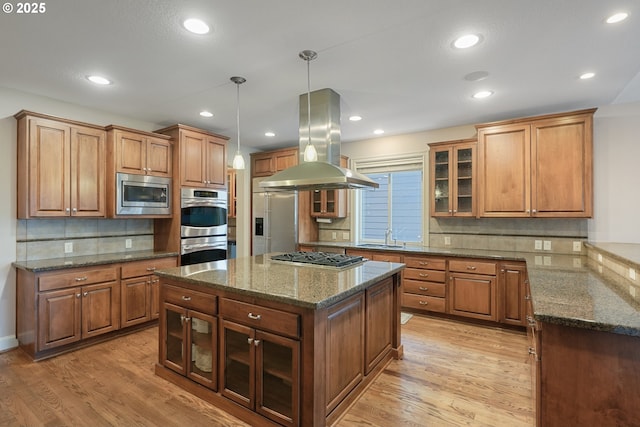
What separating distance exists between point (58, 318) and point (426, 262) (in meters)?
4.01

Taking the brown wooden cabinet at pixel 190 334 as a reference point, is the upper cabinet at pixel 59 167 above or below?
above

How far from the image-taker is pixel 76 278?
316 cm

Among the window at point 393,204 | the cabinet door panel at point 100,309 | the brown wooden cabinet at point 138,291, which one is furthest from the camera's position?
the window at point 393,204

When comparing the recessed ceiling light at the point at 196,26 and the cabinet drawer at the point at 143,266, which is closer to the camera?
the recessed ceiling light at the point at 196,26

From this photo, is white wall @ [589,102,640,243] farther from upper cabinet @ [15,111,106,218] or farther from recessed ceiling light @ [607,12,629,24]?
upper cabinet @ [15,111,106,218]

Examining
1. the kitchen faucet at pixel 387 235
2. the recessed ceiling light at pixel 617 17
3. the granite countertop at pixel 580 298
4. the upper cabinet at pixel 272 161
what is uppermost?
the recessed ceiling light at pixel 617 17

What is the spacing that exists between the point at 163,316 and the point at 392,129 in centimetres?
371

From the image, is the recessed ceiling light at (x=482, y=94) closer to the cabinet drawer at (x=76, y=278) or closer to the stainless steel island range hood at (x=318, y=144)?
the stainless steel island range hood at (x=318, y=144)

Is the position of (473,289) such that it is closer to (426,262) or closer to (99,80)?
(426,262)

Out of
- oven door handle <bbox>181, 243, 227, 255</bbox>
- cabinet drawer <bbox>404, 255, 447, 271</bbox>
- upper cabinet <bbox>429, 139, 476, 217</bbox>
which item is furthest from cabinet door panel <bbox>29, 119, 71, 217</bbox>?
upper cabinet <bbox>429, 139, 476, 217</bbox>

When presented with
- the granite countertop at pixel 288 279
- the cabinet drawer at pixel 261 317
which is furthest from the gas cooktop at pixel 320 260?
the cabinet drawer at pixel 261 317

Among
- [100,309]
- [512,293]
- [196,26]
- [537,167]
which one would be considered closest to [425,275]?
[512,293]

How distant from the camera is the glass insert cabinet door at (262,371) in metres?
1.89

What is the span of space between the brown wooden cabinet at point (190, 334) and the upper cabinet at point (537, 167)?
339cm
